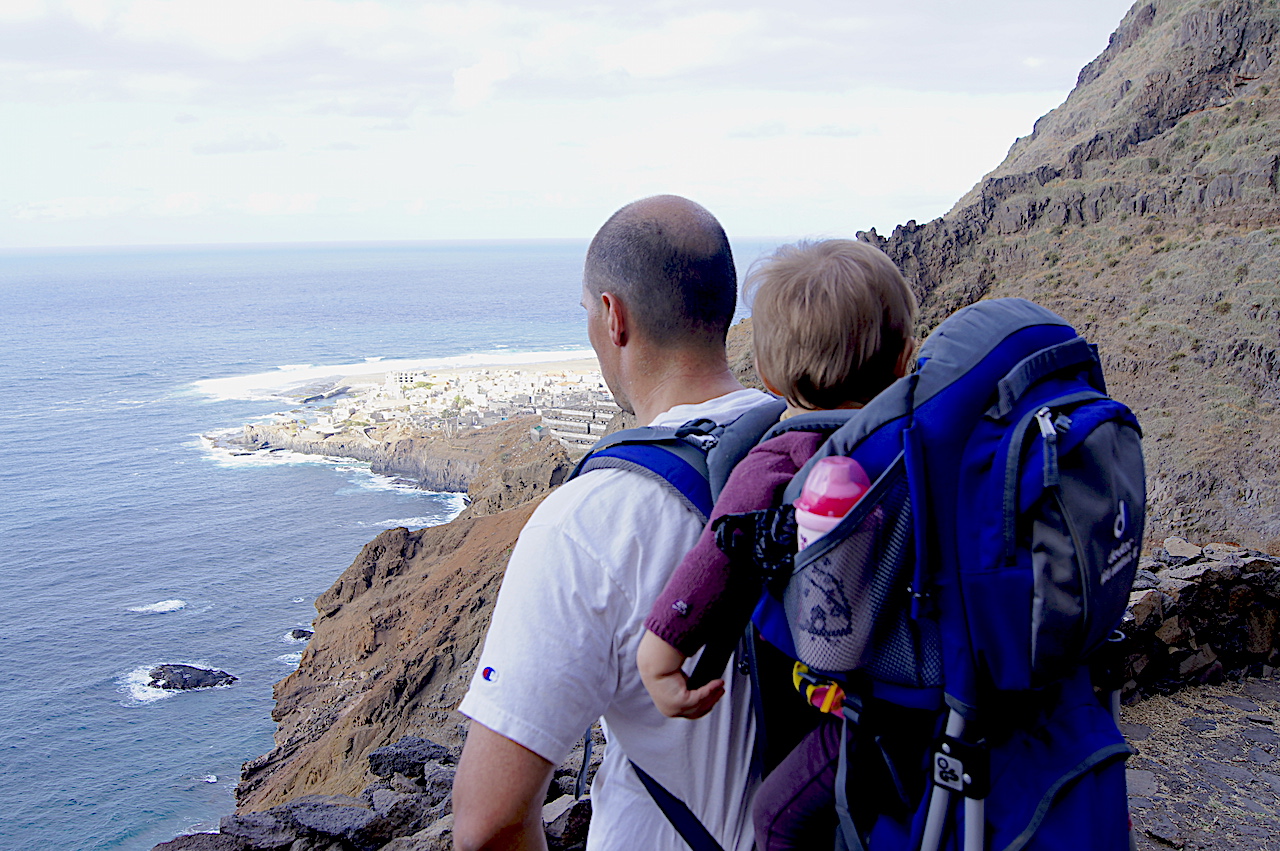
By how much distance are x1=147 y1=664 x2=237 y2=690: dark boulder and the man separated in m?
36.0

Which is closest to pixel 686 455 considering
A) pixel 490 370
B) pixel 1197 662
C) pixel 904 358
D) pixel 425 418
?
pixel 904 358

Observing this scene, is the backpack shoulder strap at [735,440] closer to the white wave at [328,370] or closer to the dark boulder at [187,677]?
the dark boulder at [187,677]

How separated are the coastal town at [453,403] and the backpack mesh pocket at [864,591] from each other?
49376 mm

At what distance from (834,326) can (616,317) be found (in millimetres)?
540

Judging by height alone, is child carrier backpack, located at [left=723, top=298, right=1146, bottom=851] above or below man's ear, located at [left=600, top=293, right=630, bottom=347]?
below

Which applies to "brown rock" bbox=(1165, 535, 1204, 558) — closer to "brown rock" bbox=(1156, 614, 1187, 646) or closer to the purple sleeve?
"brown rock" bbox=(1156, 614, 1187, 646)

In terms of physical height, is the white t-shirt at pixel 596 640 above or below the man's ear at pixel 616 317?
below

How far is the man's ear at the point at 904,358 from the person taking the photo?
2.11m

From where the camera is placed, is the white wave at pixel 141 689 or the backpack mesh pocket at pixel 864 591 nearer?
the backpack mesh pocket at pixel 864 591

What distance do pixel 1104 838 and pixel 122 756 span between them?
3447cm

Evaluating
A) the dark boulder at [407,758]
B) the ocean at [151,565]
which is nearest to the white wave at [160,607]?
the ocean at [151,565]

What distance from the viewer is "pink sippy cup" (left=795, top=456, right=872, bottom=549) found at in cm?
162

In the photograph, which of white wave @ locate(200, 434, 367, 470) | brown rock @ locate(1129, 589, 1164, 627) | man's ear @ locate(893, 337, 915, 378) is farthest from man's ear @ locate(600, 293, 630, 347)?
white wave @ locate(200, 434, 367, 470)

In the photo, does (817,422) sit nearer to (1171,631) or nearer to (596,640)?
(596,640)
